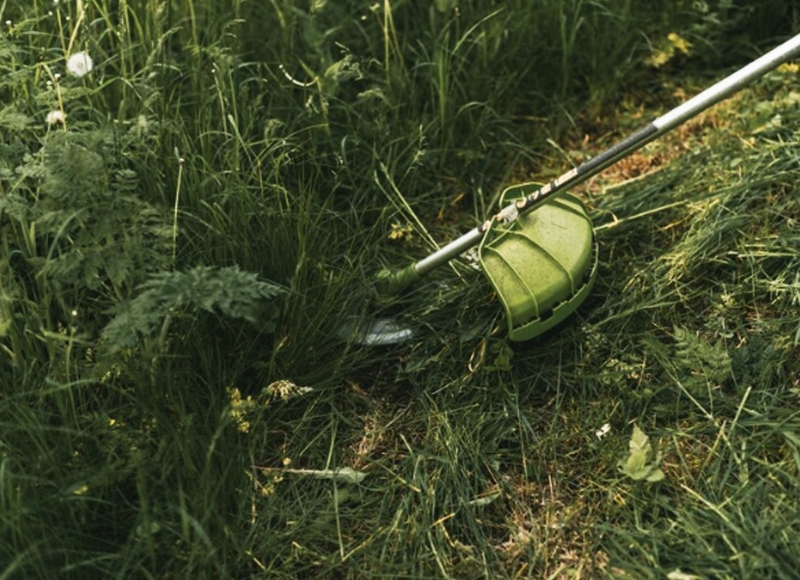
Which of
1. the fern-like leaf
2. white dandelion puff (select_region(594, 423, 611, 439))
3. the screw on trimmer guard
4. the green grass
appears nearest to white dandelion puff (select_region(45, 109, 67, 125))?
the green grass

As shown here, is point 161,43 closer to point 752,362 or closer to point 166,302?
point 166,302

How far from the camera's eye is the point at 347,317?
2766mm

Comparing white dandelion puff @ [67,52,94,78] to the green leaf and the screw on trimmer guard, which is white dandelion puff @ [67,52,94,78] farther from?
the green leaf

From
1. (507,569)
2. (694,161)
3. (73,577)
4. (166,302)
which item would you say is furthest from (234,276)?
(694,161)

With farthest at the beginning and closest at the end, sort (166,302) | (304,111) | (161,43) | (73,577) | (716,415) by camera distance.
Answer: (304,111), (161,43), (716,415), (166,302), (73,577)

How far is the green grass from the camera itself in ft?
7.41

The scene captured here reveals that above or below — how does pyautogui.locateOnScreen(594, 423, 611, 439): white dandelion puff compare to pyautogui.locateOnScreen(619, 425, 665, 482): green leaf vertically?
below

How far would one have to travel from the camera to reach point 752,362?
2.58m

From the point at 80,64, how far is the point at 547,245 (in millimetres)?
1253

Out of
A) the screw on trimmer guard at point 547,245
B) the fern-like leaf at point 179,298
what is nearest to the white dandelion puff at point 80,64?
the fern-like leaf at point 179,298

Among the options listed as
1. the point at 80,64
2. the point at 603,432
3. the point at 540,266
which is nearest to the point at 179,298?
the point at 80,64

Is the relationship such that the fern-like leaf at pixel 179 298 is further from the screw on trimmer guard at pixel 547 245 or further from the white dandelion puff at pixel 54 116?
the screw on trimmer guard at pixel 547 245

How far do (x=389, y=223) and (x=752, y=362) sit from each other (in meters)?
1.09

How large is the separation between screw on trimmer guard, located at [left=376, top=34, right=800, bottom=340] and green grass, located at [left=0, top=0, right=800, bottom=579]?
11 centimetres
